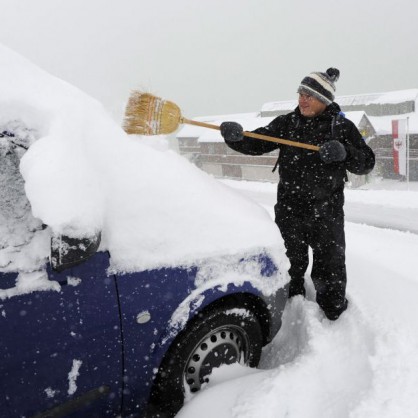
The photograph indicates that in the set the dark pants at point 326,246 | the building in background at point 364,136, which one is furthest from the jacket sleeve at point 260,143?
the building in background at point 364,136

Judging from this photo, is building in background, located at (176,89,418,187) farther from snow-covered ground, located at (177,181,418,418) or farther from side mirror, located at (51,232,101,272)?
side mirror, located at (51,232,101,272)

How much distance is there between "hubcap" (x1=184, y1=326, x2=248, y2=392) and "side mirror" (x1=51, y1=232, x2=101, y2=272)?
95 cm

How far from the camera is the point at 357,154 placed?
2.68 meters

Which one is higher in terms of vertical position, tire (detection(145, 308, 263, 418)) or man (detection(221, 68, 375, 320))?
man (detection(221, 68, 375, 320))

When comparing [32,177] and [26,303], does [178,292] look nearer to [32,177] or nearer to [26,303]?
[26,303]

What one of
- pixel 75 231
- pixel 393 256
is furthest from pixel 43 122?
pixel 393 256

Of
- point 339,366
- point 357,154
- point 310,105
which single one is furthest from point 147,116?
point 339,366

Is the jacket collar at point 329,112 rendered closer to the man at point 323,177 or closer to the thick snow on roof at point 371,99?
the man at point 323,177

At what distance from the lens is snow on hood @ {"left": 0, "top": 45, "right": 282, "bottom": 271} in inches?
59.2

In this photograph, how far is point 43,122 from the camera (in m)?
1.75

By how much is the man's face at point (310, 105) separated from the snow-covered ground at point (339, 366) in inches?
59.9

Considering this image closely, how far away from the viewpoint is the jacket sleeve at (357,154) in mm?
2689

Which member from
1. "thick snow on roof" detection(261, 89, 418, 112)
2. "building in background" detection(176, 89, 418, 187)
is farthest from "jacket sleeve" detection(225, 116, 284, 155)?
"thick snow on roof" detection(261, 89, 418, 112)

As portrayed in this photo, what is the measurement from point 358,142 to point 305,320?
1434 millimetres
